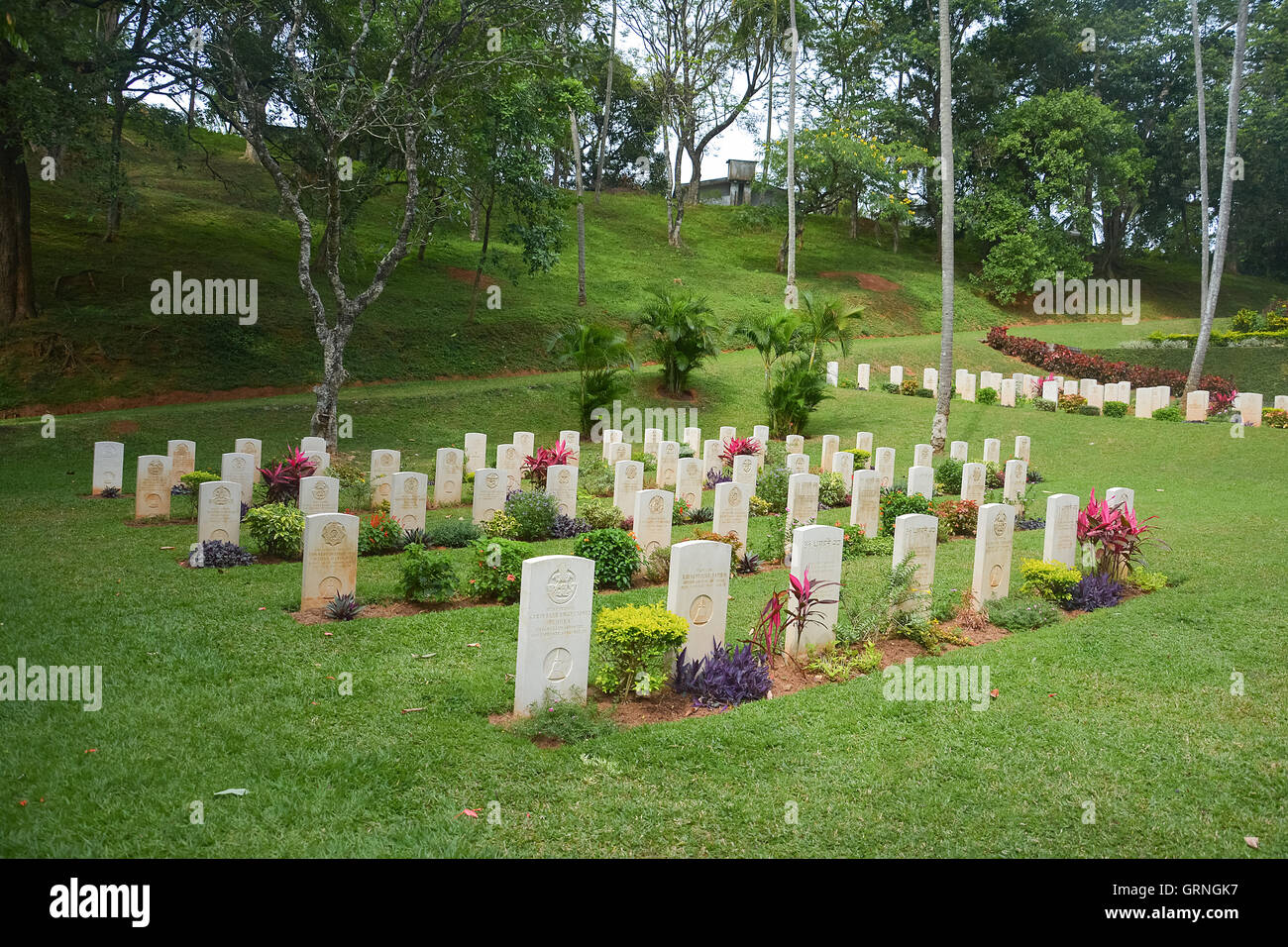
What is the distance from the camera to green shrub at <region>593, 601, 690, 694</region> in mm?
6535

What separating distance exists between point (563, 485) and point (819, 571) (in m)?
6.06

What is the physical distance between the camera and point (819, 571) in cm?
802

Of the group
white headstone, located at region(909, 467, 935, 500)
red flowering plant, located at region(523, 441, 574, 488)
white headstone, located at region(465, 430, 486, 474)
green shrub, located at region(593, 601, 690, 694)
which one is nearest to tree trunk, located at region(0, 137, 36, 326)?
white headstone, located at region(465, 430, 486, 474)

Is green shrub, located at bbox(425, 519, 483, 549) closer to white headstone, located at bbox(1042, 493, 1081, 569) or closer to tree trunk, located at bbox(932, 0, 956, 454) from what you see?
white headstone, located at bbox(1042, 493, 1081, 569)

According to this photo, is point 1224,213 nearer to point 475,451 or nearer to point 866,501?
point 866,501

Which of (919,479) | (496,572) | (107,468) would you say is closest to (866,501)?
(919,479)

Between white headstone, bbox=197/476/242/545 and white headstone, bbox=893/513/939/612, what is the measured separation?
7756mm

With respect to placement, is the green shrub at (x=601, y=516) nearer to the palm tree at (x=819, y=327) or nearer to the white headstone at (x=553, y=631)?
the white headstone at (x=553, y=631)

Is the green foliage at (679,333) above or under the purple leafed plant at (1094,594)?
above

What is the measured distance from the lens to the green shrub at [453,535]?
11.6 meters

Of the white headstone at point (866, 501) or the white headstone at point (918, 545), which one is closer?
the white headstone at point (918, 545)

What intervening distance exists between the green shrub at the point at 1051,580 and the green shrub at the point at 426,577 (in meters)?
6.16

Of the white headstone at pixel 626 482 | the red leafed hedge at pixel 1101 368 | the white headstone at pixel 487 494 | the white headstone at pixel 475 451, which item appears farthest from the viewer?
the red leafed hedge at pixel 1101 368

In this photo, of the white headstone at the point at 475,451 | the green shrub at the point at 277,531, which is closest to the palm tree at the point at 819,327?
the white headstone at the point at 475,451
